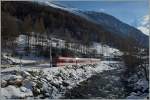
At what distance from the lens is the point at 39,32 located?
4297 mm

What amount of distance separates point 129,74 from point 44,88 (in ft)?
2.28

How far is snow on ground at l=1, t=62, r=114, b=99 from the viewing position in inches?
165

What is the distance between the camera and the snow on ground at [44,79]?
418 centimetres

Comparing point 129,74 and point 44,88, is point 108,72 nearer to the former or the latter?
point 129,74

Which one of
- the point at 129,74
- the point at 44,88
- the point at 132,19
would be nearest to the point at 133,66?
the point at 129,74

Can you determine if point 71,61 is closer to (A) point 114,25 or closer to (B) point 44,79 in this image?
(B) point 44,79

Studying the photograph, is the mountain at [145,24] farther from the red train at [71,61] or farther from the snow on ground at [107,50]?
the red train at [71,61]

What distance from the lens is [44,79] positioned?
14.0 ft

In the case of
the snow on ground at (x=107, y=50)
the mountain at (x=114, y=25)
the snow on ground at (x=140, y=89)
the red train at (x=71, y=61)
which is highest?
the mountain at (x=114, y=25)

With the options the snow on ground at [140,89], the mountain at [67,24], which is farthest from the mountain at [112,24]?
the snow on ground at [140,89]

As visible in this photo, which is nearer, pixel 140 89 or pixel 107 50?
pixel 140 89

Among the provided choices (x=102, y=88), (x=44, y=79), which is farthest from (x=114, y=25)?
(x=44, y=79)

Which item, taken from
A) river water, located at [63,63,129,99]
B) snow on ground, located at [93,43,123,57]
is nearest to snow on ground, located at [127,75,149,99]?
river water, located at [63,63,129,99]

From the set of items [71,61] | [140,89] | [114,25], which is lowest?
[140,89]
